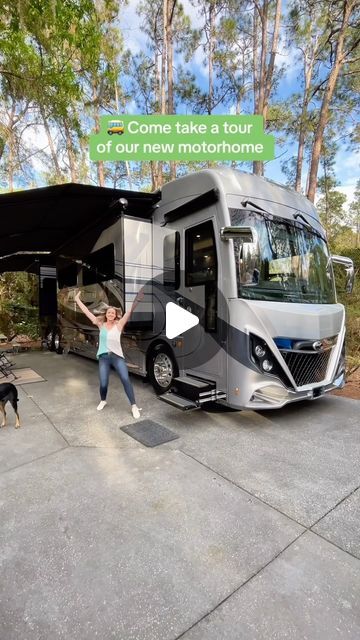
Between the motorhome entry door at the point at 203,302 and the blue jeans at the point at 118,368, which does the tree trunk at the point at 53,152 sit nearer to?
the motorhome entry door at the point at 203,302

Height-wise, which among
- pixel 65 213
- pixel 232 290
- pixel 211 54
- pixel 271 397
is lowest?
pixel 271 397

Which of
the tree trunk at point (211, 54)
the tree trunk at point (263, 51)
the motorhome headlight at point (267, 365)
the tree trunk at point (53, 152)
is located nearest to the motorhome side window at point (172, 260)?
the motorhome headlight at point (267, 365)

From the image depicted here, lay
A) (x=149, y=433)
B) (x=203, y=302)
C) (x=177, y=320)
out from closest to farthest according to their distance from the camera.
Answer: (x=149, y=433)
(x=203, y=302)
(x=177, y=320)

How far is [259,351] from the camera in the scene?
137 inches

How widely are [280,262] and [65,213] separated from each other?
3.83m

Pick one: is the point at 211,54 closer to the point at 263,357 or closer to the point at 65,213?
the point at 65,213

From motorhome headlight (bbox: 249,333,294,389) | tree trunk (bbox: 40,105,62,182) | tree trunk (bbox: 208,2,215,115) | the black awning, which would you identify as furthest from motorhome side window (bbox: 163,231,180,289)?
tree trunk (bbox: 208,2,215,115)

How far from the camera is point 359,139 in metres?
15.1

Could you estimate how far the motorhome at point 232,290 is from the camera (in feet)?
11.5

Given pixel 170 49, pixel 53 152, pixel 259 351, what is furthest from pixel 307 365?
pixel 53 152

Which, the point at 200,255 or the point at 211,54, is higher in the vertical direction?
the point at 211,54

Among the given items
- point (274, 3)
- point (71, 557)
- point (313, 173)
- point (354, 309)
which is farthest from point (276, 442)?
point (274, 3)

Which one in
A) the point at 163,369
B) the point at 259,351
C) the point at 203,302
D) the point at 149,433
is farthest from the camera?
the point at 163,369

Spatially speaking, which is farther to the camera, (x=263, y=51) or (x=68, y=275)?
(x=263, y=51)
